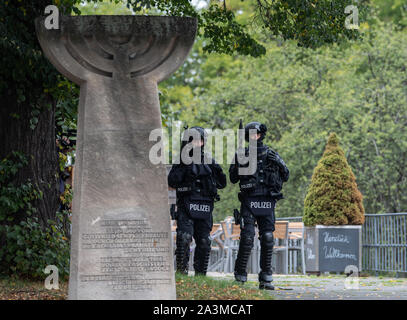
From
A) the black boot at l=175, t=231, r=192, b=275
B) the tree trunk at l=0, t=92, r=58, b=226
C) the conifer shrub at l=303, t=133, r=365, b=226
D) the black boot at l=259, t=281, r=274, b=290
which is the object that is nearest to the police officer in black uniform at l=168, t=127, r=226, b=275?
the black boot at l=175, t=231, r=192, b=275

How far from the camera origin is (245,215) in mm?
11516

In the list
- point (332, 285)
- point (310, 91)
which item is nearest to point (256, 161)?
point (332, 285)

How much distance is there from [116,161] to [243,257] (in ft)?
15.6

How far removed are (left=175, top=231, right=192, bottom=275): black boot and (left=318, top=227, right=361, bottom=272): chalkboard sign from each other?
610 centimetres

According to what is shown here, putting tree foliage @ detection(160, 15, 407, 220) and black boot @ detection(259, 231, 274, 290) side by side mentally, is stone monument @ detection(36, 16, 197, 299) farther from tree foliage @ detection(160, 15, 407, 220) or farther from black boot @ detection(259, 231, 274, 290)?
tree foliage @ detection(160, 15, 407, 220)

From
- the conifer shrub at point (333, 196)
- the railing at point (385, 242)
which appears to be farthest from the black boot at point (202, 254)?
the railing at point (385, 242)

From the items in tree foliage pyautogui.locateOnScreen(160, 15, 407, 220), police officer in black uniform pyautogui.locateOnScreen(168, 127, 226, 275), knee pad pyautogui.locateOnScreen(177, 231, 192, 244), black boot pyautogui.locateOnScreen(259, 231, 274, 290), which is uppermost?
tree foliage pyautogui.locateOnScreen(160, 15, 407, 220)

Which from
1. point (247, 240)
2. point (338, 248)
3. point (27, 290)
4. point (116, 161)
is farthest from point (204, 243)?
point (338, 248)

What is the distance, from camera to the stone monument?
7.23 meters

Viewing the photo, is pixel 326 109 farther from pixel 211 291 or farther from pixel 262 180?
pixel 211 291

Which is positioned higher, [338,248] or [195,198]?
[195,198]

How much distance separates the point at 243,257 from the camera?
38.2ft

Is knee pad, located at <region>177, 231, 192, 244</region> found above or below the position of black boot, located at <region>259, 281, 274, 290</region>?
above
